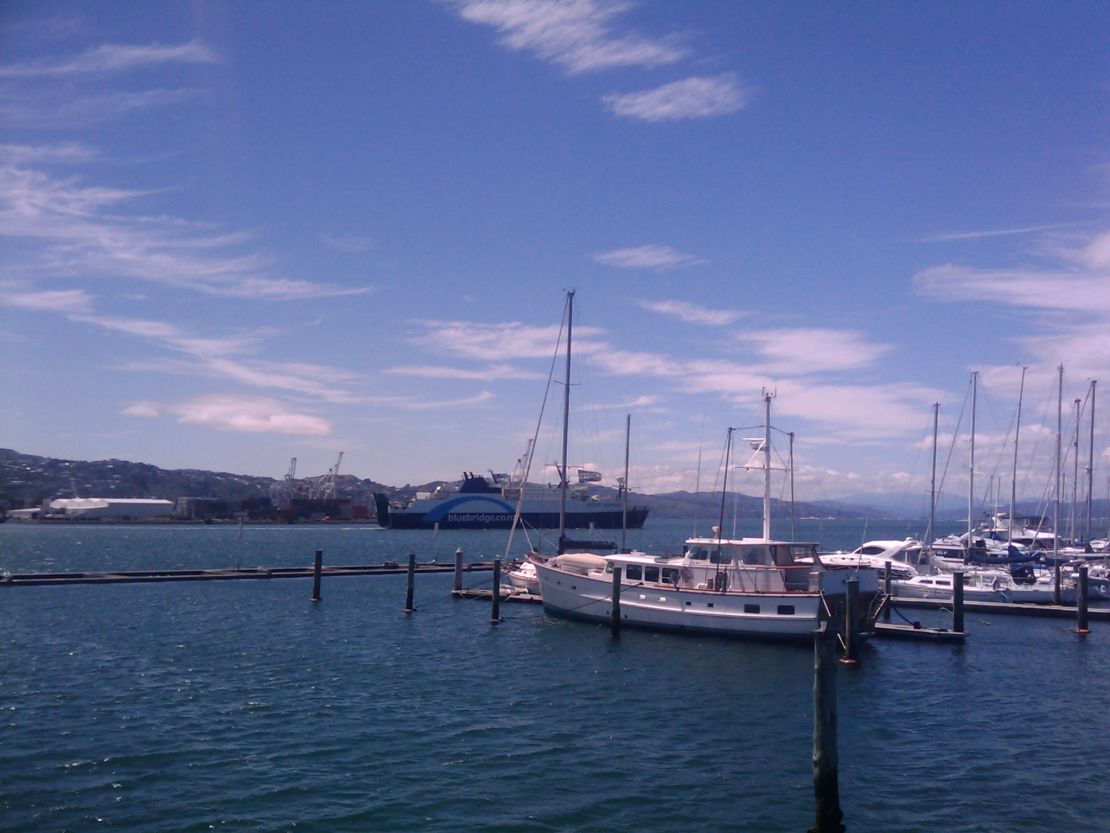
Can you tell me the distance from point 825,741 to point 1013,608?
30.3 meters

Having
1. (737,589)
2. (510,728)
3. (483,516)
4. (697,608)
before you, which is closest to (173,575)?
(697,608)

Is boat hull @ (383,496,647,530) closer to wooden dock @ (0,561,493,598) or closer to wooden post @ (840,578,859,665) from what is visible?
wooden dock @ (0,561,493,598)

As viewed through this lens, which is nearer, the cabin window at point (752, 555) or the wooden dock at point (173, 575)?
the cabin window at point (752, 555)

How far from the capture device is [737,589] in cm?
3152

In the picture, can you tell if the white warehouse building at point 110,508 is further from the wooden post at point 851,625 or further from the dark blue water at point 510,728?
the wooden post at point 851,625

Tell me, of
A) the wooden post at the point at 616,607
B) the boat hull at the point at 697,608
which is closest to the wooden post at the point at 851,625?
the boat hull at the point at 697,608

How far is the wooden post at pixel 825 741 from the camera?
46.1ft

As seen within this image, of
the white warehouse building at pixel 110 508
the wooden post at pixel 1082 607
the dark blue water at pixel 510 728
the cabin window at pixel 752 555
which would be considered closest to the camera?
the dark blue water at pixel 510 728

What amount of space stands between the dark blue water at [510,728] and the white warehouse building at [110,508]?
133289 mm

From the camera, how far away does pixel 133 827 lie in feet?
46.1

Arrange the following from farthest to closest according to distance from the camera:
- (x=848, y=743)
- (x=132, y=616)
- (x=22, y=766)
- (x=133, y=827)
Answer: (x=132, y=616)
(x=848, y=743)
(x=22, y=766)
(x=133, y=827)

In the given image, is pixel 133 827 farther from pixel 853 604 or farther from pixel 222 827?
pixel 853 604

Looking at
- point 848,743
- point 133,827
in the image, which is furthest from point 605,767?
point 133,827

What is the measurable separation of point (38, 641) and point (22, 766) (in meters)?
14.1
